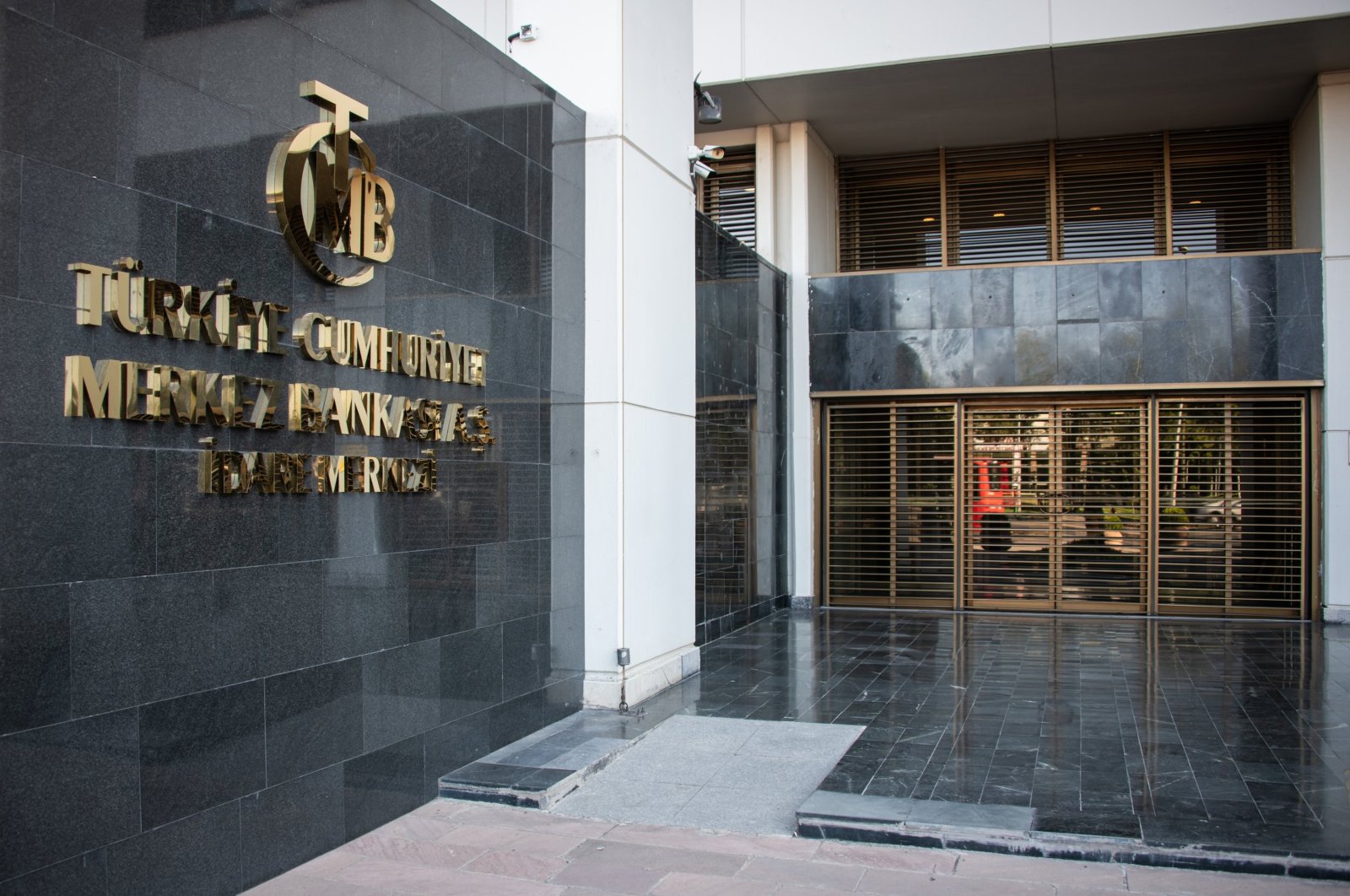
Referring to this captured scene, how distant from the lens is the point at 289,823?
16.4 feet

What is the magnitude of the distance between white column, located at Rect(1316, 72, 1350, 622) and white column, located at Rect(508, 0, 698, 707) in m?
7.86

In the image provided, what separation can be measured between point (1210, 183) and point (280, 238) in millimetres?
12362

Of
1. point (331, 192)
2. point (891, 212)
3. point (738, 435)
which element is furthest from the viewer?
point (891, 212)

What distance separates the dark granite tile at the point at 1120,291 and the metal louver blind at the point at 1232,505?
113 cm

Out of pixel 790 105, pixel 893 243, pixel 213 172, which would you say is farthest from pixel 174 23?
pixel 893 243

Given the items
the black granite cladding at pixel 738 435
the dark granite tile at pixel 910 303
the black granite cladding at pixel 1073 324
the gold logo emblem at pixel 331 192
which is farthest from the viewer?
the dark granite tile at pixel 910 303

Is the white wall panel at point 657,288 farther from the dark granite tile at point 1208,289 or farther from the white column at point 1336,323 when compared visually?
the white column at point 1336,323

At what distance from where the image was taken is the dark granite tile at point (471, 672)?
20.4 feet

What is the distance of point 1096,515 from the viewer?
13914mm

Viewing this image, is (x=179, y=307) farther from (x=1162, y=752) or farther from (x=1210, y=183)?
(x=1210, y=183)

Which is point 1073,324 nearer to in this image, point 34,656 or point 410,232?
point 410,232

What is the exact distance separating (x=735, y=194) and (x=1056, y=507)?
17.4 feet

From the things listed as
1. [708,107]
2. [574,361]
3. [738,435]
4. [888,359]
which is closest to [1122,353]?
[888,359]

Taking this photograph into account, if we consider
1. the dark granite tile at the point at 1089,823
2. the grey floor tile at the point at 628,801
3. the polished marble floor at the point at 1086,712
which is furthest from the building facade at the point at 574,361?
the dark granite tile at the point at 1089,823
